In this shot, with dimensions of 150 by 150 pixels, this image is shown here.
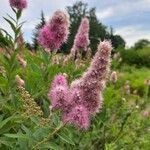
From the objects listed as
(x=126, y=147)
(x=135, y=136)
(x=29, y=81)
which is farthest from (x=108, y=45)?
(x=135, y=136)

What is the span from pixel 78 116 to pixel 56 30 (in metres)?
0.75

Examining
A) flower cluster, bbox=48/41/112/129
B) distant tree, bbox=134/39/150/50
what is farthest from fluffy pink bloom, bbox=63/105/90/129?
distant tree, bbox=134/39/150/50

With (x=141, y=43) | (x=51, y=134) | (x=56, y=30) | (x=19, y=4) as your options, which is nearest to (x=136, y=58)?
(x=141, y=43)

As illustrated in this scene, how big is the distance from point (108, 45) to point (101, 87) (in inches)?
7.9

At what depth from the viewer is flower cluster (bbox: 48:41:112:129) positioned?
105 inches

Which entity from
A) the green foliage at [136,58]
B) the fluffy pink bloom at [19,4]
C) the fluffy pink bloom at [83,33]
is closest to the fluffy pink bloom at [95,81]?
the fluffy pink bloom at [19,4]

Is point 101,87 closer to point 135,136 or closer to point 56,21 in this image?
point 56,21

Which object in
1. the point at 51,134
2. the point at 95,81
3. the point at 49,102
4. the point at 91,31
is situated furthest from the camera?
the point at 91,31

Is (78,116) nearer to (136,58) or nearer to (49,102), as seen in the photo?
(49,102)

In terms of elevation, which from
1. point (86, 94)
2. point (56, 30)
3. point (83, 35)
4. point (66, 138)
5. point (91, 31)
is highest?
point (91, 31)

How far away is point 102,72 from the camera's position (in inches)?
104

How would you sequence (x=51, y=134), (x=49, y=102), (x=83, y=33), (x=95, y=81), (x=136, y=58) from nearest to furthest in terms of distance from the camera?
(x=95, y=81) < (x=51, y=134) < (x=49, y=102) < (x=83, y=33) < (x=136, y=58)

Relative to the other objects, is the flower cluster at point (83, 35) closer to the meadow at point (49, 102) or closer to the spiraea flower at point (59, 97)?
the meadow at point (49, 102)

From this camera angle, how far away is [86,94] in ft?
8.83
